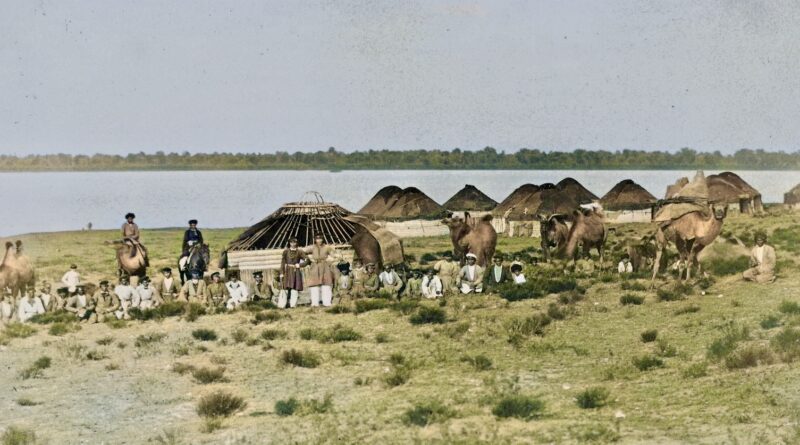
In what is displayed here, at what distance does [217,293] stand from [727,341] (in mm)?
13008

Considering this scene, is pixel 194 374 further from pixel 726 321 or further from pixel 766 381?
pixel 726 321

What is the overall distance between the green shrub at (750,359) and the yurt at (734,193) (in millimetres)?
37075

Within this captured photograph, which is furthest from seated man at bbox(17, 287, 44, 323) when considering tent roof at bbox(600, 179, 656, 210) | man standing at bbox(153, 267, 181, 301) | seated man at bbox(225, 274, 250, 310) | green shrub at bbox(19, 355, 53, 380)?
tent roof at bbox(600, 179, 656, 210)

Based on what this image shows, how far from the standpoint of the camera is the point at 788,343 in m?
15.8

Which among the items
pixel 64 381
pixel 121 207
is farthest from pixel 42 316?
pixel 121 207

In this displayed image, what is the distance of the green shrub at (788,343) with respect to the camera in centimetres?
1498

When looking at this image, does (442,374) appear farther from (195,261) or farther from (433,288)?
(195,261)

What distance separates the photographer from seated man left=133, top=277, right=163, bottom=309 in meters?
22.5

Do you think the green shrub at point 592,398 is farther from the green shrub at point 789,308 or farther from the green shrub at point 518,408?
the green shrub at point 789,308

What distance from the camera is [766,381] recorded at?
13844mm

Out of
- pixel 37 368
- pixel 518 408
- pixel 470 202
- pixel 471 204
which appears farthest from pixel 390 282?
pixel 470 202

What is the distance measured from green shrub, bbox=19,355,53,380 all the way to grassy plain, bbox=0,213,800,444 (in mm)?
63

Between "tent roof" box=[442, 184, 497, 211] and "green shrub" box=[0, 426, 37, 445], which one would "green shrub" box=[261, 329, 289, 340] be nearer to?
"green shrub" box=[0, 426, 37, 445]

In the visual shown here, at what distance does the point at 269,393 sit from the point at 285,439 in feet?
9.03
